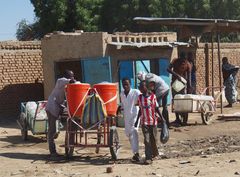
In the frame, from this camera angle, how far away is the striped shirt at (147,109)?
9898 mm

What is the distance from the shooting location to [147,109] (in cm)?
990

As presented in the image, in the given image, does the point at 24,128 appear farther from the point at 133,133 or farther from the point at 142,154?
the point at 133,133

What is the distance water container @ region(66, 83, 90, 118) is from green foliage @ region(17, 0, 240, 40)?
62.0ft

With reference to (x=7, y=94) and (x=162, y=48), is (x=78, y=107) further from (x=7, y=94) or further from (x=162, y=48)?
(x=7, y=94)

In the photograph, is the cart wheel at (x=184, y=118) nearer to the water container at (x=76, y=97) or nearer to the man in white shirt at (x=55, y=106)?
the man in white shirt at (x=55, y=106)

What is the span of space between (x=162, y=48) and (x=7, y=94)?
5.86m

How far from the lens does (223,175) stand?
8523 millimetres

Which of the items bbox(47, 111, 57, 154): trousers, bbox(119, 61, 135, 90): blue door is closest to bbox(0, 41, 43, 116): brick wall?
bbox(119, 61, 135, 90): blue door

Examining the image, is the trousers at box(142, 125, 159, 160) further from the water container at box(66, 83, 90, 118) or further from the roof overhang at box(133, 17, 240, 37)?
the roof overhang at box(133, 17, 240, 37)

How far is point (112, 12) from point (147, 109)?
21973 millimetres

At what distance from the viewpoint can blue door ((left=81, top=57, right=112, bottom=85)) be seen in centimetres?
1612

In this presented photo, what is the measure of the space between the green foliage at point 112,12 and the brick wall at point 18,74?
952 centimetres

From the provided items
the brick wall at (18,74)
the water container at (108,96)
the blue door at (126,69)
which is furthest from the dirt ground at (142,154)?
the brick wall at (18,74)

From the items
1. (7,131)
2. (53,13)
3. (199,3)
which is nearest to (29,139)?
(7,131)
